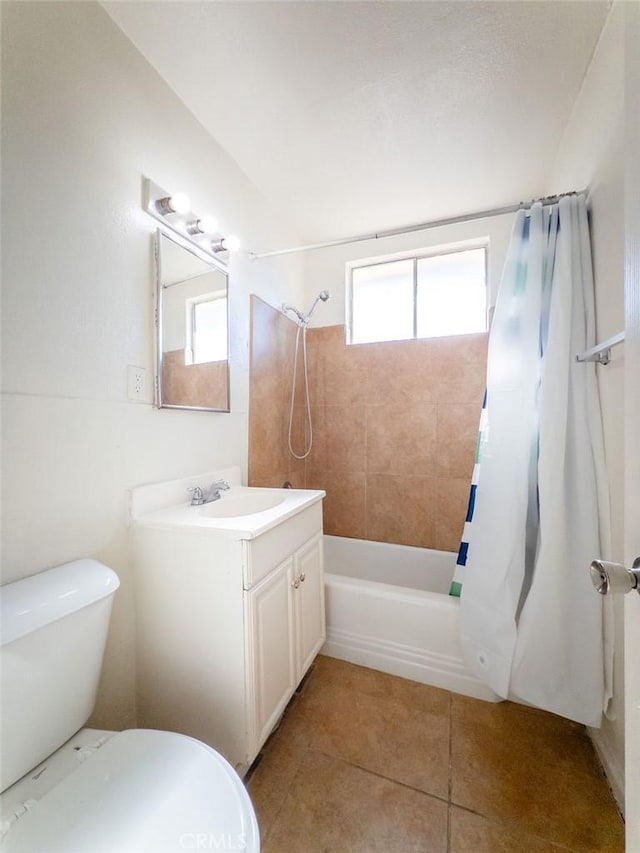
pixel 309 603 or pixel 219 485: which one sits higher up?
pixel 219 485

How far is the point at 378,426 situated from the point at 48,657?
75.3 inches

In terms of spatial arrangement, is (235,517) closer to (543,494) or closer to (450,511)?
(543,494)

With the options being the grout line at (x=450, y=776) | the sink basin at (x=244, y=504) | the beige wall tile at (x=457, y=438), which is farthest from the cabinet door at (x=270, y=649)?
the beige wall tile at (x=457, y=438)

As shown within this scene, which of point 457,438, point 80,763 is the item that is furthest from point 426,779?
point 457,438

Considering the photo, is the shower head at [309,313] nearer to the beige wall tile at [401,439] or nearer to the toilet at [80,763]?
the beige wall tile at [401,439]

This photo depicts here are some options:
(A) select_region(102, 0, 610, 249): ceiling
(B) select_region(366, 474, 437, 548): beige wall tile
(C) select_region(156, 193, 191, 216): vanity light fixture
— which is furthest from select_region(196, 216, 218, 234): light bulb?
(B) select_region(366, 474, 437, 548): beige wall tile

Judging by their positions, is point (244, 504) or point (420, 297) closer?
point (244, 504)

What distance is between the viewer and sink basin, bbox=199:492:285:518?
133 centimetres

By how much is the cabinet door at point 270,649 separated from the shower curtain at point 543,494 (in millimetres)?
737

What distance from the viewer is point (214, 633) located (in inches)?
37.9

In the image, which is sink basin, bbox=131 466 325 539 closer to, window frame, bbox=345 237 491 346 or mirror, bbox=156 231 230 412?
mirror, bbox=156 231 230 412

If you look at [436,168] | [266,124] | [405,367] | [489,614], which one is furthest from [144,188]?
[489,614]

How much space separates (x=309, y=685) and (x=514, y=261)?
2065 mm

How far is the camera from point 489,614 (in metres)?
1.26
